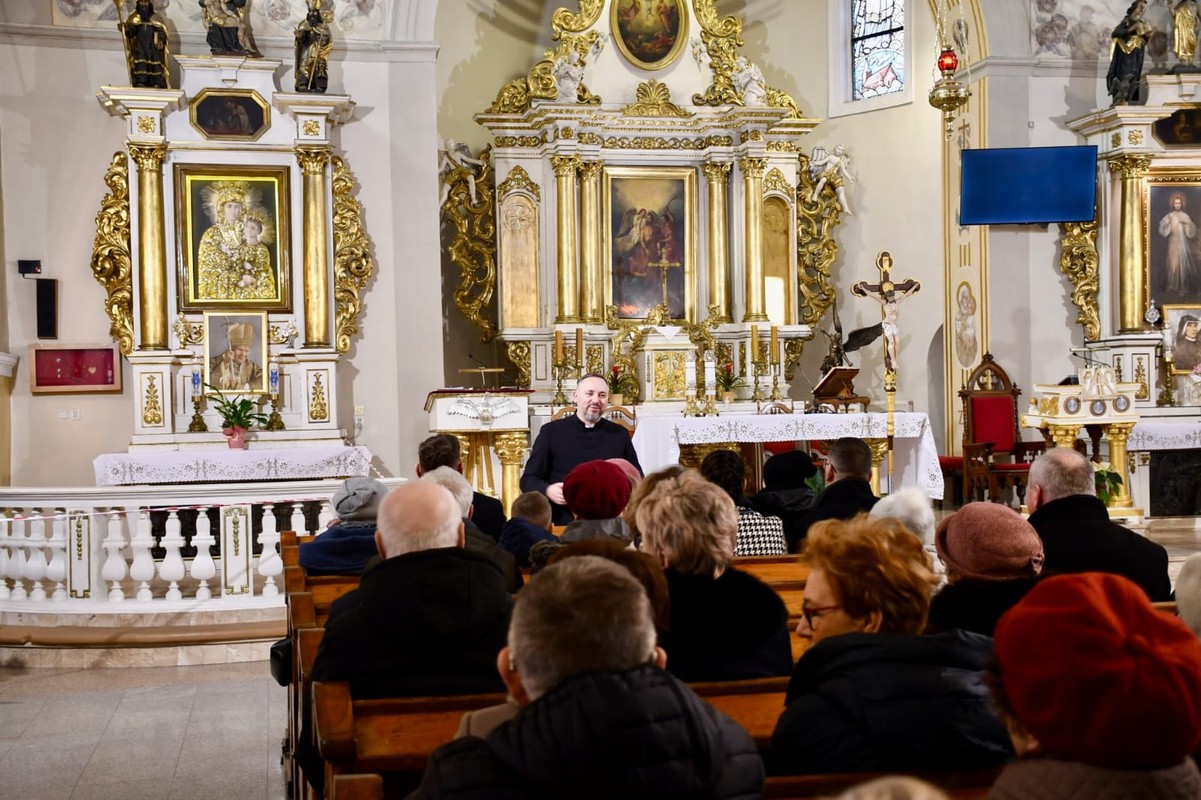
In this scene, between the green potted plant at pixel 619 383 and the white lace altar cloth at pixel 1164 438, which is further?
the green potted plant at pixel 619 383

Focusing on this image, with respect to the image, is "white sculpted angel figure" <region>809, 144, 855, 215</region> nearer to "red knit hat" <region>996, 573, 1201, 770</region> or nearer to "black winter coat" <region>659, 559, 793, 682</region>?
"black winter coat" <region>659, 559, 793, 682</region>

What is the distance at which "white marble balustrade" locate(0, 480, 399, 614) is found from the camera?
7.34 metres

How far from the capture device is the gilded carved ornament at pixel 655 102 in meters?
14.3

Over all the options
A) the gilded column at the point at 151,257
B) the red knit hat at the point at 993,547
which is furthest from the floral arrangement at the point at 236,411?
the red knit hat at the point at 993,547

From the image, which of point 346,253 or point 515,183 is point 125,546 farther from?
point 515,183

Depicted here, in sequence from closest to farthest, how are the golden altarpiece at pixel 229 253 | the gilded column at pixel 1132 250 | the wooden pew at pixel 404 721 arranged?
1. the wooden pew at pixel 404 721
2. the golden altarpiece at pixel 229 253
3. the gilded column at pixel 1132 250

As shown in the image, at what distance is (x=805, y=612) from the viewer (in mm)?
2895

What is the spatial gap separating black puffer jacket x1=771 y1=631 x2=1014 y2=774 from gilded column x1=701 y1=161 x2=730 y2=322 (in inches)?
476

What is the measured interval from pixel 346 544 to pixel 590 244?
9173mm

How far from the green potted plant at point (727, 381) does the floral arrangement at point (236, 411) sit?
16.2 feet

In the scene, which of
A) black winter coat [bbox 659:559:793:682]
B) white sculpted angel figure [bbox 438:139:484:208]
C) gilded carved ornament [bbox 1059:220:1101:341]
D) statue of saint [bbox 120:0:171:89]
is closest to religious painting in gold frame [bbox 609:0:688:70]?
white sculpted angel figure [bbox 438:139:484:208]

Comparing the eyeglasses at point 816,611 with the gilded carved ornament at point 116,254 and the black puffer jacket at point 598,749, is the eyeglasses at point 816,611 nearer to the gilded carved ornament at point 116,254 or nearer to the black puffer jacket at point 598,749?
the black puffer jacket at point 598,749

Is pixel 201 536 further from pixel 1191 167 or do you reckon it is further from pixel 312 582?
pixel 1191 167

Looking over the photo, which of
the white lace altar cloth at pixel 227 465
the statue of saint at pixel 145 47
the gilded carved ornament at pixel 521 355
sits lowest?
the white lace altar cloth at pixel 227 465
